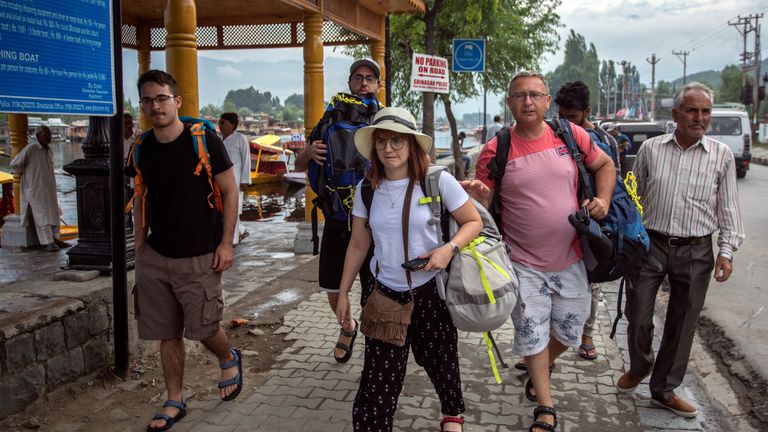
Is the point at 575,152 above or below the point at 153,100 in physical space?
below

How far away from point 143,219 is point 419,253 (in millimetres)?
1655

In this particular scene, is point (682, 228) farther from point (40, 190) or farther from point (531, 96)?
point (40, 190)

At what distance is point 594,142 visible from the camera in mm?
3584

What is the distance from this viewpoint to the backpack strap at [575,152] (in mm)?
3414

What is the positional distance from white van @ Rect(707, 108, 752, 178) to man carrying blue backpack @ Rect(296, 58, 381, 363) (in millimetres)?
19904

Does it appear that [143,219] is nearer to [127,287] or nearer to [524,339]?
[127,287]

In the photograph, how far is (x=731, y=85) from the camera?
298ft

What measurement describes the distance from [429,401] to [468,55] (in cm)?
761

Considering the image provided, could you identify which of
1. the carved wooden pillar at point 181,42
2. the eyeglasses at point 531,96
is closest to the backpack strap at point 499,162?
the eyeglasses at point 531,96

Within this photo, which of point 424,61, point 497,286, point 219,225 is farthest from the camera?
point 424,61

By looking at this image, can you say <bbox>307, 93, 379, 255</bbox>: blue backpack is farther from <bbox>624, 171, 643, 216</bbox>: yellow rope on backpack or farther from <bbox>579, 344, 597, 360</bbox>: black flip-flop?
<bbox>579, 344, 597, 360</bbox>: black flip-flop

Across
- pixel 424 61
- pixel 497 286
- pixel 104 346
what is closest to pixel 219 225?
pixel 104 346

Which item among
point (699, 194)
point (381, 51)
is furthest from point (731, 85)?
point (699, 194)

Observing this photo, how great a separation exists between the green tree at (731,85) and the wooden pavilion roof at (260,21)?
87942 mm
